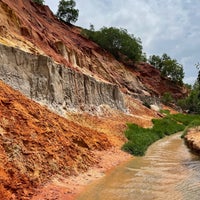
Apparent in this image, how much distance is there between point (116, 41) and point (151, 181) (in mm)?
57425

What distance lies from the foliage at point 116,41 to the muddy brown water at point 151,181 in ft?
166

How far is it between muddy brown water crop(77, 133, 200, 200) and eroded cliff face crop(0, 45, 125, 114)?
7481mm

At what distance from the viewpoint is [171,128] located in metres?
35.5

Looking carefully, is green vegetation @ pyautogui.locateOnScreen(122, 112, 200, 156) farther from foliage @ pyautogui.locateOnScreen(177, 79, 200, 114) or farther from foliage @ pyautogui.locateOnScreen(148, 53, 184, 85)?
foliage @ pyautogui.locateOnScreen(148, 53, 184, 85)

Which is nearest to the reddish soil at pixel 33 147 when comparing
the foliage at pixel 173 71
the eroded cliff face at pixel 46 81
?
the eroded cliff face at pixel 46 81

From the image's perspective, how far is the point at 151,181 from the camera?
13047 millimetres

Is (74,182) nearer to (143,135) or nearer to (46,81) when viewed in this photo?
(46,81)

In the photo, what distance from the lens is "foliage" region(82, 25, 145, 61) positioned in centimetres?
6688

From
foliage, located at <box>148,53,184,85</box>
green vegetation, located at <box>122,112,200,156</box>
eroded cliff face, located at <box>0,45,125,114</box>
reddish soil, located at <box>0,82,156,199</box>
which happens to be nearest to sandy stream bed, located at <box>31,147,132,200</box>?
reddish soil, located at <box>0,82,156,199</box>

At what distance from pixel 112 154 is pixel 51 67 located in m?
8.49

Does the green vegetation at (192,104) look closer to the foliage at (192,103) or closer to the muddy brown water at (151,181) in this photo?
the foliage at (192,103)

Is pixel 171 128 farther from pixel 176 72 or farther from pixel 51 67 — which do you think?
pixel 176 72

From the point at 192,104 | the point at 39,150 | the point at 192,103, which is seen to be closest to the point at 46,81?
the point at 39,150

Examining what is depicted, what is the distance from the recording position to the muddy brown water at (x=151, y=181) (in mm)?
11109
